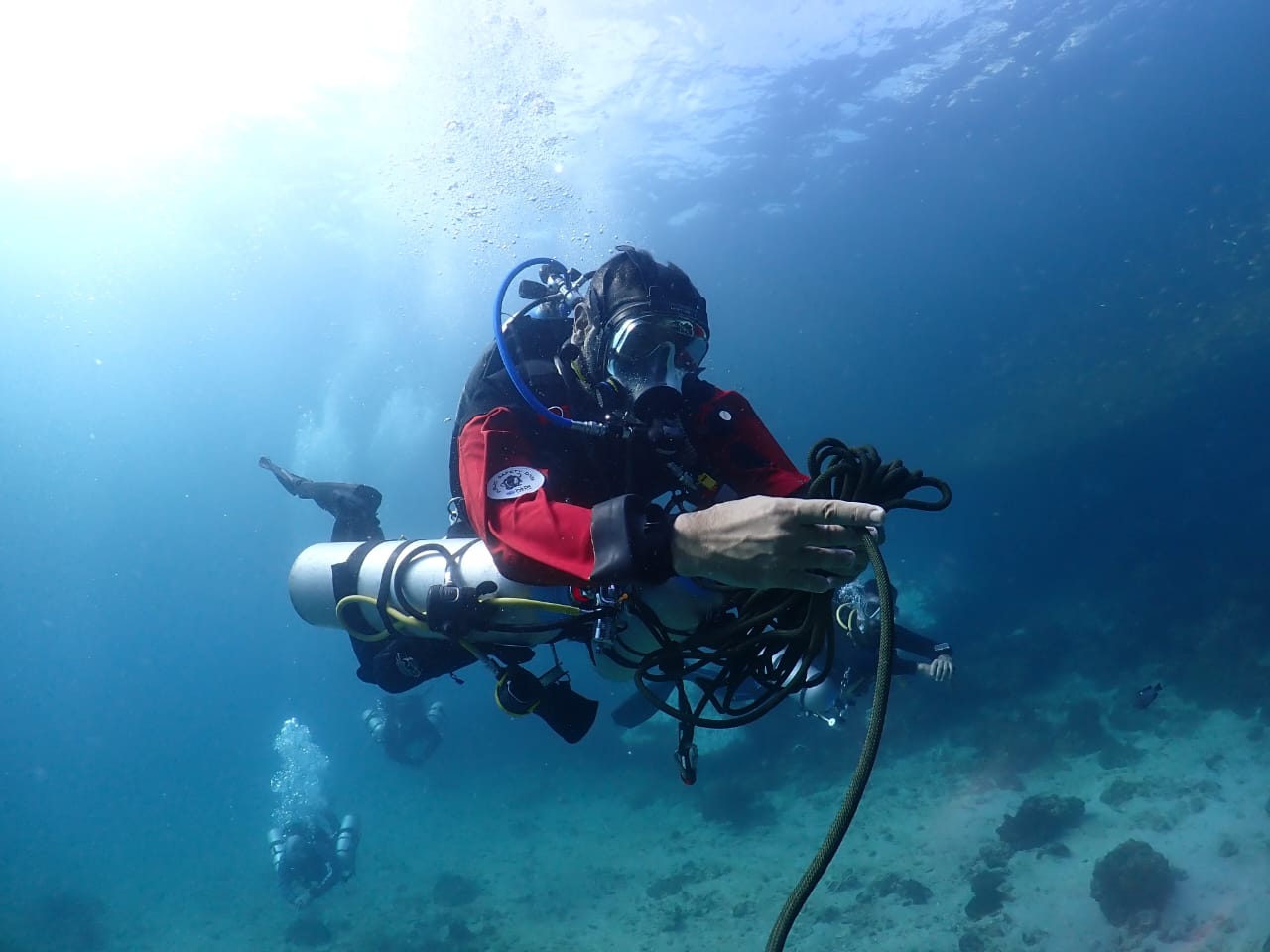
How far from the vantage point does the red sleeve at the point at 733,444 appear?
3.63m

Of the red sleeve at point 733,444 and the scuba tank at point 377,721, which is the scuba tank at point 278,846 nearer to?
the scuba tank at point 377,721

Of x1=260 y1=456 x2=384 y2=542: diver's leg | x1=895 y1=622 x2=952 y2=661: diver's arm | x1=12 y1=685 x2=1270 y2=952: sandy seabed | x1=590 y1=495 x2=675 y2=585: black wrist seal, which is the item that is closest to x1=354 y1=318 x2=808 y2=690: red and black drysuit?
x1=590 y1=495 x2=675 y2=585: black wrist seal

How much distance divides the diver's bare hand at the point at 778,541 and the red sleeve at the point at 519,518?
44 centimetres

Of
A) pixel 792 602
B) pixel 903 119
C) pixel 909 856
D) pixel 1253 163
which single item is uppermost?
pixel 903 119

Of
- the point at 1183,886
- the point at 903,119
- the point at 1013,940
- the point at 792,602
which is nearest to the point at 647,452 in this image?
the point at 792,602

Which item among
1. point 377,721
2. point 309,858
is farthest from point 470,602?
point 377,721

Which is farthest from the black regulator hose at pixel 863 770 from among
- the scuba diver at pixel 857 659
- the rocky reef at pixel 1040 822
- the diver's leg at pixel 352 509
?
the rocky reef at pixel 1040 822

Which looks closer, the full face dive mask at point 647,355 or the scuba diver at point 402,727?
the full face dive mask at point 647,355

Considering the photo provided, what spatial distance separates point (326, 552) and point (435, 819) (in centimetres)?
2368

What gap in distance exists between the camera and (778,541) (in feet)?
5.47

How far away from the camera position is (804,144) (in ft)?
99.7

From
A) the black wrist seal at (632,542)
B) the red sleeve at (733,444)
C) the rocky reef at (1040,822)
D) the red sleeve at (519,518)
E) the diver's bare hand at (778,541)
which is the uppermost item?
the red sleeve at (733,444)

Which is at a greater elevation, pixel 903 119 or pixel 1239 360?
pixel 903 119

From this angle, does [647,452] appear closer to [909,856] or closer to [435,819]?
[909,856]
